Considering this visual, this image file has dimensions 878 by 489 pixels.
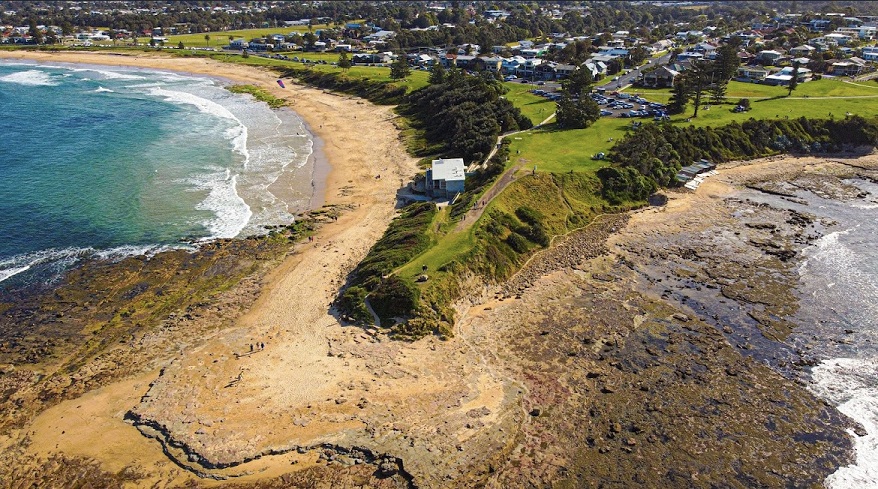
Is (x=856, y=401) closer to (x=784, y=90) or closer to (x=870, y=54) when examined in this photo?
(x=784, y=90)

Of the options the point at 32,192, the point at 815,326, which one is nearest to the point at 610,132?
the point at 815,326

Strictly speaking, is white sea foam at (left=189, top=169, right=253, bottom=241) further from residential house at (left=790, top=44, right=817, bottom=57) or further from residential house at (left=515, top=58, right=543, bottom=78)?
residential house at (left=790, top=44, right=817, bottom=57)

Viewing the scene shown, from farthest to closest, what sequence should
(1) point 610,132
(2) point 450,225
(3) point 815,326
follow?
(1) point 610,132
(2) point 450,225
(3) point 815,326

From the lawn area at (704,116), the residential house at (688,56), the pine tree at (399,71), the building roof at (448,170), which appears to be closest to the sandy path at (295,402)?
the building roof at (448,170)

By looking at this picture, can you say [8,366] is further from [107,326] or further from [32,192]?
[32,192]

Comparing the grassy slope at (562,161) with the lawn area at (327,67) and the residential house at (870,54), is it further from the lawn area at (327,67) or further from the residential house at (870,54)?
the residential house at (870,54)

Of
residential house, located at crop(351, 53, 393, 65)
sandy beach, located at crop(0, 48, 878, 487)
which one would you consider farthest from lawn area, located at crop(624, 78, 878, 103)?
residential house, located at crop(351, 53, 393, 65)
